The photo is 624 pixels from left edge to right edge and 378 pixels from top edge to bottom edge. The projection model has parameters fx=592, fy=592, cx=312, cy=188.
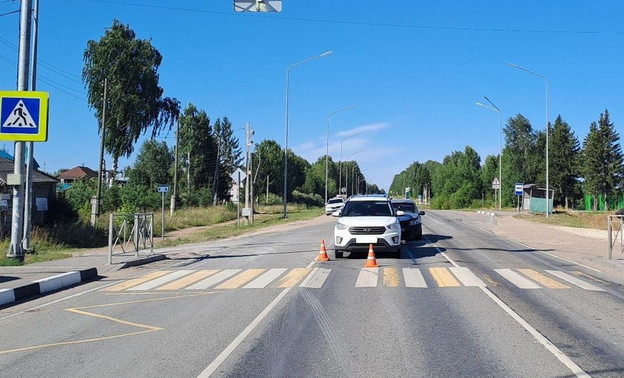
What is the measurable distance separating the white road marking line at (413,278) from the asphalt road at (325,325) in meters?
0.04

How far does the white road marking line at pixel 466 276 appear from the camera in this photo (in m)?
11.9

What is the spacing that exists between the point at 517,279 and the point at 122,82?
4374cm

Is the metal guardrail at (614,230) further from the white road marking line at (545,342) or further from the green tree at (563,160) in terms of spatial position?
the green tree at (563,160)

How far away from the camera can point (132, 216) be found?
57.1 ft

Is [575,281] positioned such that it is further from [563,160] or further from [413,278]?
[563,160]

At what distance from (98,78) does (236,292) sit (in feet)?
143

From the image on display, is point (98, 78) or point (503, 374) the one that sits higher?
point (98, 78)

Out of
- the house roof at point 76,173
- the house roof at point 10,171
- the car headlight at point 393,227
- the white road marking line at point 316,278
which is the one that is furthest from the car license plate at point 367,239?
the house roof at point 76,173

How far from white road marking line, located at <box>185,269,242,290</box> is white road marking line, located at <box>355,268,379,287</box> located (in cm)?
300

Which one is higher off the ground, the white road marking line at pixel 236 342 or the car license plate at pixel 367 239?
the car license plate at pixel 367 239

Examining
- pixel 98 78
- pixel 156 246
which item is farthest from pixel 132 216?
pixel 98 78

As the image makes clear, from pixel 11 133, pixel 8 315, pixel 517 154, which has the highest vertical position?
pixel 517 154

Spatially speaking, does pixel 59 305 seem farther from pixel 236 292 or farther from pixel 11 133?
pixel 11 133

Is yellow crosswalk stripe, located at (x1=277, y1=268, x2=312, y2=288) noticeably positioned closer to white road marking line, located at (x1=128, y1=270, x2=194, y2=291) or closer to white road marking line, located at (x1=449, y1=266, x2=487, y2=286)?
white road marking line, located at (x1=128, y1=270, x2=194, y2=291)
